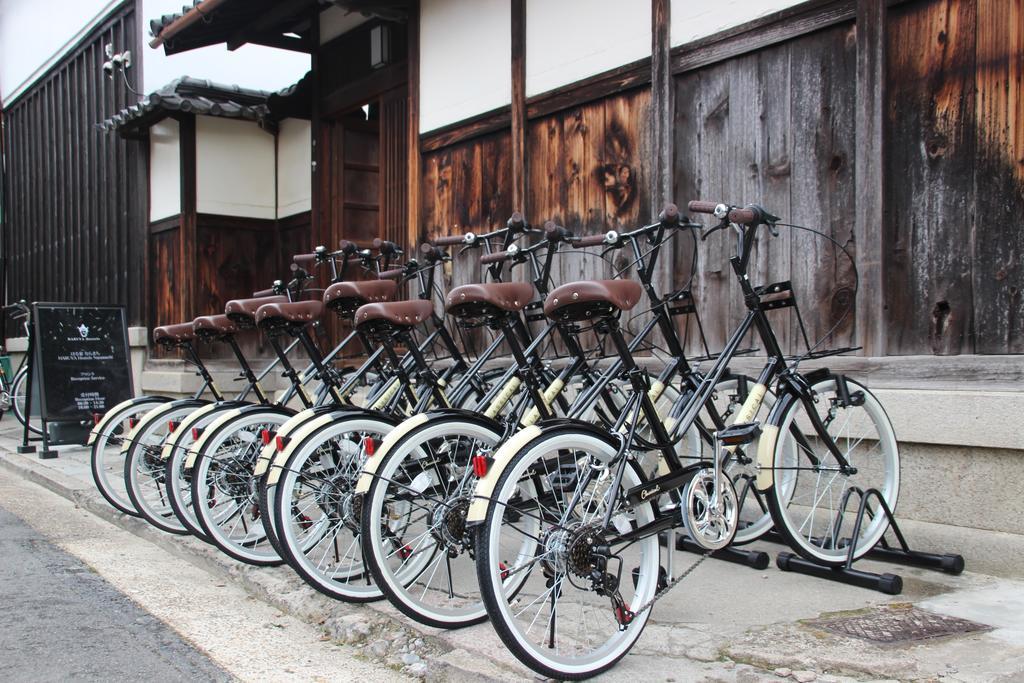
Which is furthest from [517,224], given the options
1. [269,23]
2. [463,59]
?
[269,23]

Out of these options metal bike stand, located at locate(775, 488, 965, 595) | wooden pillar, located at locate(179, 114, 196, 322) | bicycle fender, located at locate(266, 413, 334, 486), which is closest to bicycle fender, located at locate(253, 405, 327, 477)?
bicycle fender, located at locate(266, 413, 334, 486)

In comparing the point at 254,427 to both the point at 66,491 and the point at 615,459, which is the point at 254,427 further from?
the point at 66,491

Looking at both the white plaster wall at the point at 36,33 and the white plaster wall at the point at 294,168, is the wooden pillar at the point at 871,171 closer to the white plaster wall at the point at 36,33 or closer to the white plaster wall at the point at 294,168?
the white plaster wall at the point at 294,168

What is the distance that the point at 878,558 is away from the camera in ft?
13.7

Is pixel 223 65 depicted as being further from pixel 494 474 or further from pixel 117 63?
pixel 494 474

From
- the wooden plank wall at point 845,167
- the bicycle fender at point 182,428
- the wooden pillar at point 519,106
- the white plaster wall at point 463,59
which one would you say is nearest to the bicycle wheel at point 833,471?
the wooden plank wall at point 845,167

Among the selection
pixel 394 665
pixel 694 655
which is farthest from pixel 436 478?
pixel 694 655

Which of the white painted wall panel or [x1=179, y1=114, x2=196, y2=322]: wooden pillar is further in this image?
[x1=179, y1=114, x2=196, y2=322]: wooden pillar

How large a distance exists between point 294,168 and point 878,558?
8503 millimetres

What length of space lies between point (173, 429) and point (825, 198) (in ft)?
13.2

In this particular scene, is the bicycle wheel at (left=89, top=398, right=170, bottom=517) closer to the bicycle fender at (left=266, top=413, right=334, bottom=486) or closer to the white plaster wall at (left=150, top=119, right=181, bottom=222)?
the bicycle fender at (left=266, top=413, right=334, bottom=486)

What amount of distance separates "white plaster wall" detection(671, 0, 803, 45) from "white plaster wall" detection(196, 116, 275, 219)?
7037mm

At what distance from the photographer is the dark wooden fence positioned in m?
11.8

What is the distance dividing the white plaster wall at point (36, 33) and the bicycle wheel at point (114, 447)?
8.48 metres
